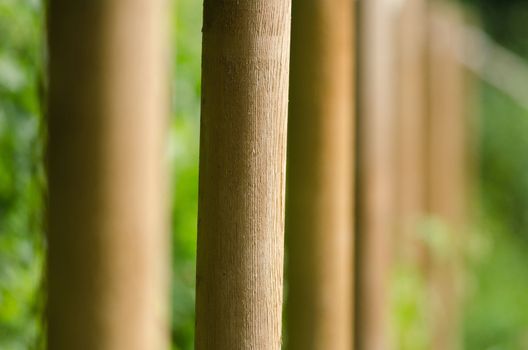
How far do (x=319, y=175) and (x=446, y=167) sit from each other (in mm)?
4202

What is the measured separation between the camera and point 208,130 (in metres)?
0.54

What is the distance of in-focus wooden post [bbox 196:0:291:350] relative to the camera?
530 millimetres

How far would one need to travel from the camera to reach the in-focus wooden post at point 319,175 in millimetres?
995

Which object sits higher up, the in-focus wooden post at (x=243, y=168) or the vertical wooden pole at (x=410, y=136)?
the vertical wooden pole at (x=410, y=136)

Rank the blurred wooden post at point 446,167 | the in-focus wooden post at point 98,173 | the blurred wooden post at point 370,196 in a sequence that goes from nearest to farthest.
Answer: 1. the in-focus wooden post at point 98,173
2. the blurred wooden post at point 370,196
3. the blurred wooden post at point 446,167

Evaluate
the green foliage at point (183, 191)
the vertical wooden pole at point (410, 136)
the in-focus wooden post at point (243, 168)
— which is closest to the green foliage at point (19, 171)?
the green foliage at point (183, 191)

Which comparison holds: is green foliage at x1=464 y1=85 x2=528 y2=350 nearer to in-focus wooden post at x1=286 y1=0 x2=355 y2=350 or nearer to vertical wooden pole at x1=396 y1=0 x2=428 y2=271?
vertical wooden pole at x1=396 y1=0 x2=428 y2=271

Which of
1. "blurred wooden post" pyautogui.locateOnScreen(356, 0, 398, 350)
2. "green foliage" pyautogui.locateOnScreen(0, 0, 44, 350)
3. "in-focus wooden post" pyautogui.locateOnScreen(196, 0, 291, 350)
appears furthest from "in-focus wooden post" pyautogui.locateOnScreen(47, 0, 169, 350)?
"green foliage" pyautogui.locateOnScreen(0, 0, 44, 350)

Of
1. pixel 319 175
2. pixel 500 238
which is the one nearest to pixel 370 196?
pixel 319 175

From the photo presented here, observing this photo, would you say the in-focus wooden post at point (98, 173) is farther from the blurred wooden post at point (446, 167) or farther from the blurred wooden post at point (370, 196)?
the blurred wooden post at point (446, 167)

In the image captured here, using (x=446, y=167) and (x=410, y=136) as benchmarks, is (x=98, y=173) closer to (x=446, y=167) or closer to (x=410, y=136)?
(x=410, y=136)

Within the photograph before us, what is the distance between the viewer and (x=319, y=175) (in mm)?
1022

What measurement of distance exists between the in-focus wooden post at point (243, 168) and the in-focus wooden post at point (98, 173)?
0.98ft

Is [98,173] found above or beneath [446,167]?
beneath
